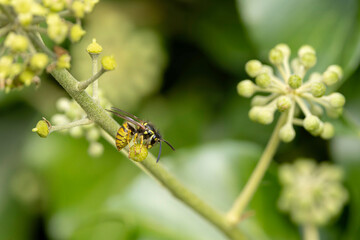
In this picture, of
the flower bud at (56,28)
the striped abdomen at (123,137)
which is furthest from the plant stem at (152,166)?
the flower bud at (56,28)

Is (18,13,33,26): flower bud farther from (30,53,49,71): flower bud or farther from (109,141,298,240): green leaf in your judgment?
(109,141,298,240): green leaf

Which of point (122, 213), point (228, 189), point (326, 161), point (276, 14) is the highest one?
point (276, 14)

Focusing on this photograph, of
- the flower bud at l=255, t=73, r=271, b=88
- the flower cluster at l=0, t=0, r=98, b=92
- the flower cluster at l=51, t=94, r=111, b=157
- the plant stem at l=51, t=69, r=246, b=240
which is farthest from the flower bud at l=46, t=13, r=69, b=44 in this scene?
the flower bud at l=255, t=73, r=271, b=88

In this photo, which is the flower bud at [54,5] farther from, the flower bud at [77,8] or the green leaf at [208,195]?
the green leaf at [208,195]

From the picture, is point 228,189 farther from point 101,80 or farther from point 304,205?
point 101,80

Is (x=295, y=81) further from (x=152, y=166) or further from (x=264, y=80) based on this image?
(x=152, y=166)

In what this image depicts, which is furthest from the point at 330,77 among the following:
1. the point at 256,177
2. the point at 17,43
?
the point at 17,43

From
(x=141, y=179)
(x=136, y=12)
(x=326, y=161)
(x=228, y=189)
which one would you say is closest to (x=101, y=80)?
(x=136, y=12)
